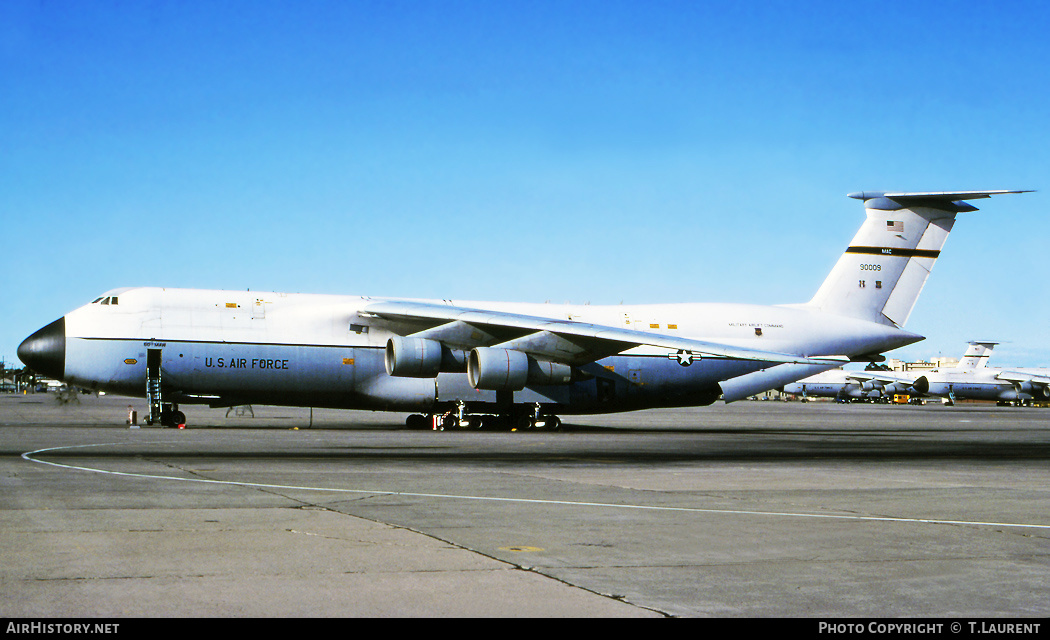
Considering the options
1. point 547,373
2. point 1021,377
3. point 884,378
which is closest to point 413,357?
point 547,373

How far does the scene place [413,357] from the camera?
26.2 meters

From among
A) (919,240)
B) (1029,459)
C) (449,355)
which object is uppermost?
(919,240)

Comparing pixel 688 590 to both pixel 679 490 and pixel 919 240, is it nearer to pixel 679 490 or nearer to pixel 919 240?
pixel 679 490

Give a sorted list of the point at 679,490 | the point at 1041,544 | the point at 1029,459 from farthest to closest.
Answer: the point at 1029,459 → the point at 679,490 → the point at 1041,544

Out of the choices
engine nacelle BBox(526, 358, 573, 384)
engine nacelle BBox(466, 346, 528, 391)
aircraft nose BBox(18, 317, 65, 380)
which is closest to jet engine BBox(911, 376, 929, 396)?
engine nacelle BBox(526, 358, 573, 384)

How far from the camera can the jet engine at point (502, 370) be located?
85.6ft

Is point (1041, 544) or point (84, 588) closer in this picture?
point (84, 588)

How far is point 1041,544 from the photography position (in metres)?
7.78

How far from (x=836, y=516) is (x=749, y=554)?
103 inches

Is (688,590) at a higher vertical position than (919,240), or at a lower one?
lower

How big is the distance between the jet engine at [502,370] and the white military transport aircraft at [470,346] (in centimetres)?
4

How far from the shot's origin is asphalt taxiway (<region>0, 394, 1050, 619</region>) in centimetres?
547

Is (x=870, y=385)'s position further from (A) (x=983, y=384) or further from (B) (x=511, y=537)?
(B) (x=511, y=537)
